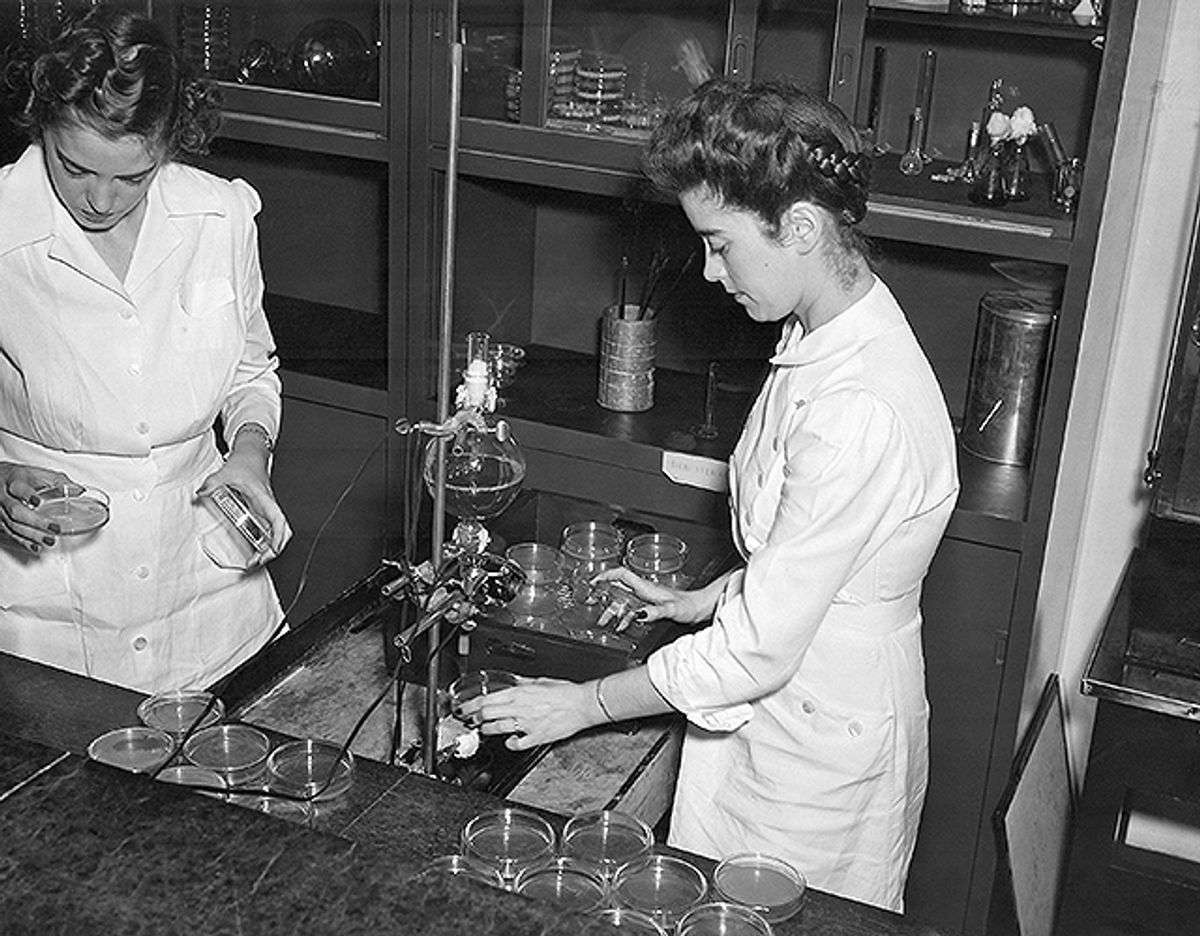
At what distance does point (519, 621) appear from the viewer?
189 cm

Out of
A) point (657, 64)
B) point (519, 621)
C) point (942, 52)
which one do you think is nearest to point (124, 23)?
point (519, 621)

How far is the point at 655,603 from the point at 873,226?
689 millimetres

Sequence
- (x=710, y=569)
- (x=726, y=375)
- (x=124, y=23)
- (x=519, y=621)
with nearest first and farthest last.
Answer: (x=124, y=23) < (x=519, y=621) < (x=710, y=569) < (x=726, y=375)

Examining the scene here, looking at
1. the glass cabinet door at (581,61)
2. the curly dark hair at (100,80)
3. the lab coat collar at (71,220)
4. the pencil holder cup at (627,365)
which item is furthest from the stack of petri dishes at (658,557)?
the curly dark hair at (100,80)

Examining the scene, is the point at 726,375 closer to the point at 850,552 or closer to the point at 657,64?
the point at 657,64

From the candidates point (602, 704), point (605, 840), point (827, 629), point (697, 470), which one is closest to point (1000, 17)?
point (697, 470)

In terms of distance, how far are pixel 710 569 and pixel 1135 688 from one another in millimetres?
583

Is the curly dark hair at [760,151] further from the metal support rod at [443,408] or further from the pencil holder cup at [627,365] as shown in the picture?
the pencil holder cup at [627,365]

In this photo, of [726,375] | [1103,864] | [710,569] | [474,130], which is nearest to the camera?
[710,569]

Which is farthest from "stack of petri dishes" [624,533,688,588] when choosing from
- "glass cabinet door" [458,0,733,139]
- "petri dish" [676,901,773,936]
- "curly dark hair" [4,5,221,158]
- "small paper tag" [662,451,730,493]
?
"petri dish" [676,901,773,936]

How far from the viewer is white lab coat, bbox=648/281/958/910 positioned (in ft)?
4.90

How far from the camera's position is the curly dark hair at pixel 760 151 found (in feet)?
4.88

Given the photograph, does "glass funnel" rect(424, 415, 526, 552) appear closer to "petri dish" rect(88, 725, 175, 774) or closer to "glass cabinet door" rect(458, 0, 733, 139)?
"petri dish" rect(88, 725, 175, 774)

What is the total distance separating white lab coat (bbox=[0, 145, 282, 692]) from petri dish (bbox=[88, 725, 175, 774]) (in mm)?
400
